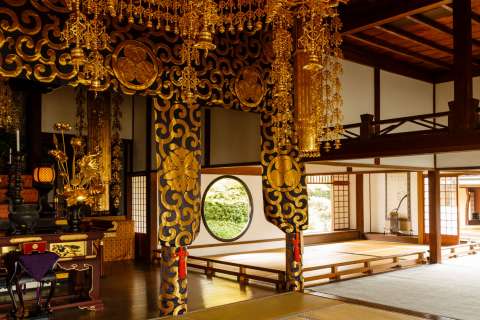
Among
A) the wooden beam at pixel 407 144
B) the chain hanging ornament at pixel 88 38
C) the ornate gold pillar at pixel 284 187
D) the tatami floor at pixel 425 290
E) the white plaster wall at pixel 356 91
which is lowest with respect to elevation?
the tatami floor at pixel 425 290

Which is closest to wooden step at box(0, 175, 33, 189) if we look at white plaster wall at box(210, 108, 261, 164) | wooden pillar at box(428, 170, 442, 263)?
white plaster wall at box(210, 108, 261, 164)

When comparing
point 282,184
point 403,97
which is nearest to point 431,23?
point 403,97

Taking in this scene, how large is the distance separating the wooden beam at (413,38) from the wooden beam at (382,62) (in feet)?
2.43

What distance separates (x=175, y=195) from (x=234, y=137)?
348 cm

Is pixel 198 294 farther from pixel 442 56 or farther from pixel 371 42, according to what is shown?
pixel 442 56

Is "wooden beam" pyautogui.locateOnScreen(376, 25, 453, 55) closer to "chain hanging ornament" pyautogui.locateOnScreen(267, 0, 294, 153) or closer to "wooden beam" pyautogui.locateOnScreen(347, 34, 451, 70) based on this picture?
"wooden beam" pyautogui.locateOnScreen(347, 34, 451, 70)

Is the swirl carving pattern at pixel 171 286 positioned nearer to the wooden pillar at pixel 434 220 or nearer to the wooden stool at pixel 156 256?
the wooden stool at pixel 156 256

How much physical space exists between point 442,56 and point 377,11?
279cm

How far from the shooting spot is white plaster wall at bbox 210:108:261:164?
7281mm

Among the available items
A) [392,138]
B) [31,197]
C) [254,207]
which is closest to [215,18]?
[392,138]

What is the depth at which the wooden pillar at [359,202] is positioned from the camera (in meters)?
13.0

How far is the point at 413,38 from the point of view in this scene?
6.39 meters

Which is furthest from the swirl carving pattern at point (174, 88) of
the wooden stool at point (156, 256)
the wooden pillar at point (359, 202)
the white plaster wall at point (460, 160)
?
the wooden pillar at point (359, 202)

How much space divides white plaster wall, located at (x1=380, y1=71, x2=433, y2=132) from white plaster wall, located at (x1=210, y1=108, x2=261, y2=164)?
209cm
